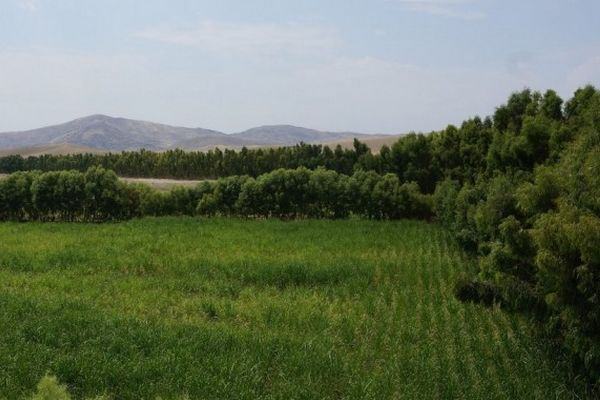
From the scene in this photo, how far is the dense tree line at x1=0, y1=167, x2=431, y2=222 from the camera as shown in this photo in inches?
2000

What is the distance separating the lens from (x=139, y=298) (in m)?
19.2

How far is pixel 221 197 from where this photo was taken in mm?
52750

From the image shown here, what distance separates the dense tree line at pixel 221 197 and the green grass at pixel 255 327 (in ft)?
67.1

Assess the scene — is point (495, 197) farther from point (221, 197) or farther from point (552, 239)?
point (221, 197)

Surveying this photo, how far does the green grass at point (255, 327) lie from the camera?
11578 millimetres

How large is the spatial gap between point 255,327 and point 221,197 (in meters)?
37.1

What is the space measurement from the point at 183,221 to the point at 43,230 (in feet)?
32.3

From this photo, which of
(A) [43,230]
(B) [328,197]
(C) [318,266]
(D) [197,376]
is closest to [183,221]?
(A) [43,230]

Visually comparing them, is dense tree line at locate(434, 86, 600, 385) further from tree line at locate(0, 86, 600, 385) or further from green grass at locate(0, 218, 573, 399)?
green grass at locate(0, 218, 573, 399)

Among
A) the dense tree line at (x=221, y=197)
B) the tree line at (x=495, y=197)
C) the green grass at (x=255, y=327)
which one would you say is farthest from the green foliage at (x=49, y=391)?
the dense tree line at (x=221, y=197)

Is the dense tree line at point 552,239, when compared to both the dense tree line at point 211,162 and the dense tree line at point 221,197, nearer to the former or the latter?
the dense tree line at point 221,197

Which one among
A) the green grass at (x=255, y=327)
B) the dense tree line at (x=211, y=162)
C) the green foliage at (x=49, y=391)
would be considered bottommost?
the green grass at (x=255, y=327)

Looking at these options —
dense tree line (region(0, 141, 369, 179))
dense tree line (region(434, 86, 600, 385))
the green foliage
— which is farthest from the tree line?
the green foliage

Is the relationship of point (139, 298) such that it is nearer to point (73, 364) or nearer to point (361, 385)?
point (73, 364)
